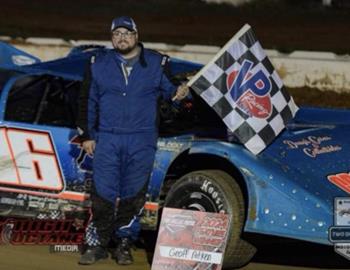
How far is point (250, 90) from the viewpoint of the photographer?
22.9 feet

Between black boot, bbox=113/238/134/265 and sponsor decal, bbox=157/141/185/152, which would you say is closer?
black boot, bbox=113/238/134/265

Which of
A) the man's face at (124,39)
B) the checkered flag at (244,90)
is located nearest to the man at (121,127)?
the man's face at (124,39)

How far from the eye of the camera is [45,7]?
3800 cm

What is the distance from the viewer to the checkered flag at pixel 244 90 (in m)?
6.87

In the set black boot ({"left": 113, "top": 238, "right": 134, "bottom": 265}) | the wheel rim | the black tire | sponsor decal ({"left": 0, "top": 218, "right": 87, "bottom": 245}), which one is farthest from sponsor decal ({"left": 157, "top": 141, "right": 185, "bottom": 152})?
sponsor decal ({"left": 0, "top": 218, "right": 87, "bottom": 245})

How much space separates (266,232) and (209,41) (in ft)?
64.7

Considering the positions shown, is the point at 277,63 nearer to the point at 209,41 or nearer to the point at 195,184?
the point at 195,184

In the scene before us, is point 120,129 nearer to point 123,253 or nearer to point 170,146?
point 170,146

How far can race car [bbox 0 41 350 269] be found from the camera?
21.9 feet

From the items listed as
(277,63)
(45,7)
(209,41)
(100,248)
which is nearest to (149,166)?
(100,248)

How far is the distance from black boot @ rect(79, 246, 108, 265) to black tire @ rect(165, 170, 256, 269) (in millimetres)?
559

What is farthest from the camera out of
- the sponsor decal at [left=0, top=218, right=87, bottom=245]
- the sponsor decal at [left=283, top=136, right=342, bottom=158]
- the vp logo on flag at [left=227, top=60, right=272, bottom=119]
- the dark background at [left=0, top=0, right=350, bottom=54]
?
the dark background at [left=0, top=0, right=350, bottom=54]

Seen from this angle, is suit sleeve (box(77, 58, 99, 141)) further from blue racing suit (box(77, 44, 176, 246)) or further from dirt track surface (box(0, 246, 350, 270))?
dirt track surface (box(0, 246, 350, 270))

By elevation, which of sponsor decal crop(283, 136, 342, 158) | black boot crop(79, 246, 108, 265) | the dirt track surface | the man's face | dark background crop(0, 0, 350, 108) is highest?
the man's face
